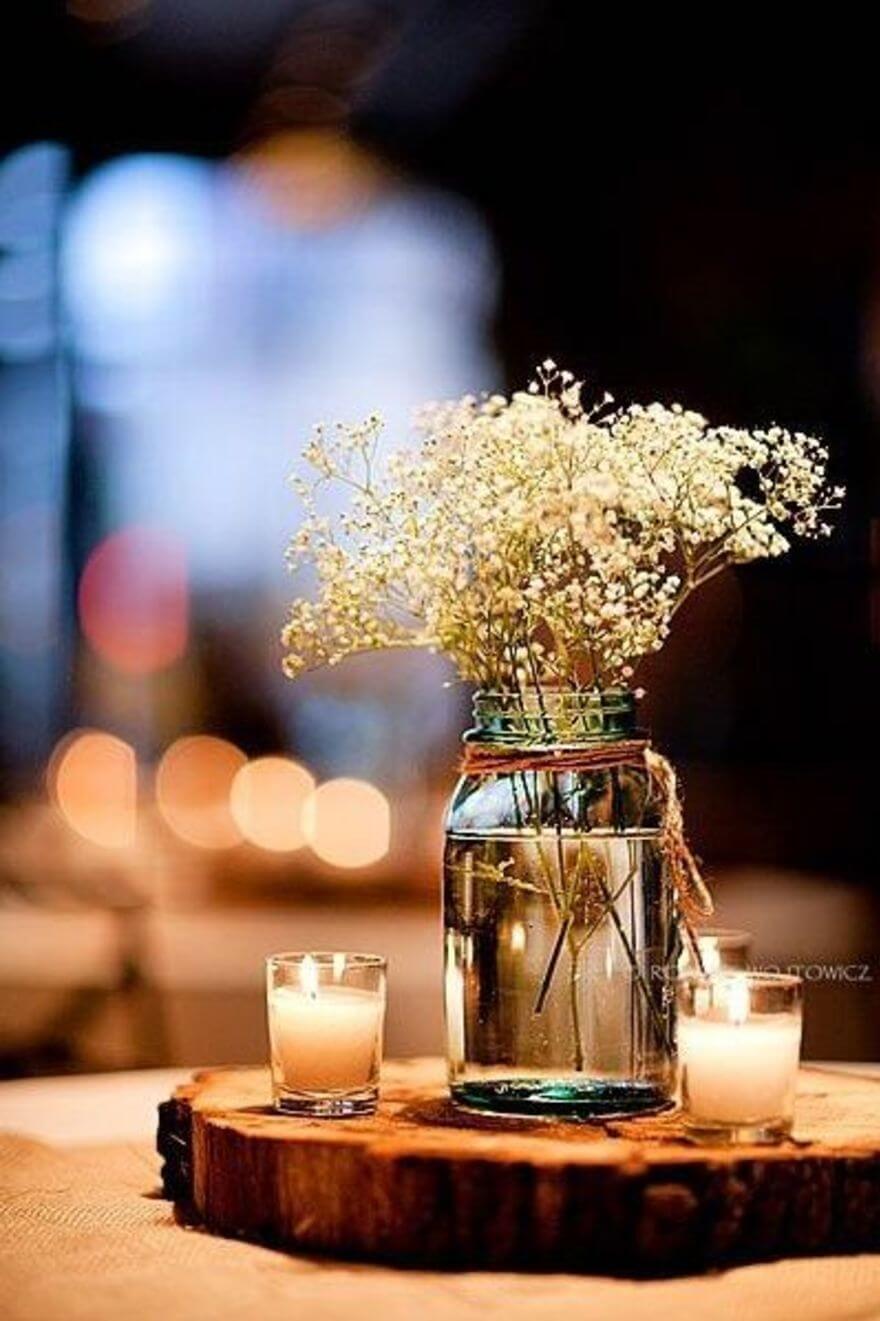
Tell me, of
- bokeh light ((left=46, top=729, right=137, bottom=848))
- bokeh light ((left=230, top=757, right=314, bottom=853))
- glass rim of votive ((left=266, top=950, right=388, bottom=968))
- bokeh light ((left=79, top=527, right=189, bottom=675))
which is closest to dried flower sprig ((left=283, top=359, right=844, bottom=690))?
glass rim of votive ((left=266, top=950, right=388, bottom=968))

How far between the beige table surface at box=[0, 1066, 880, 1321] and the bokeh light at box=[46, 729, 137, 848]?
4382 mm

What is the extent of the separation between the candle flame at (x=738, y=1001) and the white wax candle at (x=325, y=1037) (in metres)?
0.27

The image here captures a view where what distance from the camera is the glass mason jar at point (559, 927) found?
1.56 m

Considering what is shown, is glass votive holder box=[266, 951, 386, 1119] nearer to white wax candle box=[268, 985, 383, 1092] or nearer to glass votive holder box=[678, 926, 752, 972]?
white wax candle box=[268, 985, 383, 1092]

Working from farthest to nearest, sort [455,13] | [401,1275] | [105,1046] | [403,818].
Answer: [403,818] < [455,13] < [105,1046] < [401,1275]

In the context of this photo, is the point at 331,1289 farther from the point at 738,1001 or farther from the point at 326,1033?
the point at 738,1001

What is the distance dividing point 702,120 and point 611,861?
4688 mm

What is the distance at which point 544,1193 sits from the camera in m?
1.39

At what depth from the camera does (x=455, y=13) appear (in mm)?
5621

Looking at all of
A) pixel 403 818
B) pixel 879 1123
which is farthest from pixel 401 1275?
pixel 403 818

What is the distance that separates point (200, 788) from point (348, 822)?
3.06ft

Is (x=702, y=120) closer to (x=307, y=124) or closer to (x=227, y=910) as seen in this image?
(x=307, y=124)

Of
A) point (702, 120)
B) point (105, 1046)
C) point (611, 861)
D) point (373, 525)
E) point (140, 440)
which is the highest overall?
point (702, 120)

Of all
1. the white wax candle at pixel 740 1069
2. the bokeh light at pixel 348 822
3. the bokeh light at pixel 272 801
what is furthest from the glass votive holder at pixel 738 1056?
the bokeh light at pixel 272 801
